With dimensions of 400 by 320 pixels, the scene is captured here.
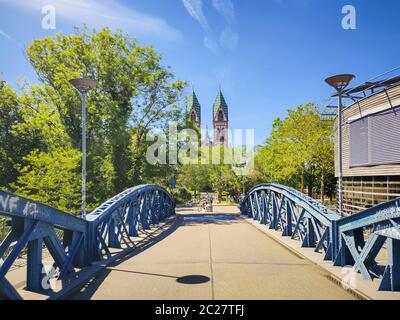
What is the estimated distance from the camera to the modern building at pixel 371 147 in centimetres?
1368

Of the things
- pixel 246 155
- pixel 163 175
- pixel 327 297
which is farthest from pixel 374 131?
pixel 246 155

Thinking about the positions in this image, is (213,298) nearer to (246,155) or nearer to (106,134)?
(106,134)

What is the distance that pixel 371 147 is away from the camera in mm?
15305

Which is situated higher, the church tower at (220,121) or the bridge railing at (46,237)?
the church tower at (220,121)

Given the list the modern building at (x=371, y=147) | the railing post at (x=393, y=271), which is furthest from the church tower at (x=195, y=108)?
the railing post at (x=393, y=271)

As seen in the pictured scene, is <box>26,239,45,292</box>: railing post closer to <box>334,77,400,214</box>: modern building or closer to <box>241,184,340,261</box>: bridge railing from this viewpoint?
<box>241,184,340,261</box>: bridge railing

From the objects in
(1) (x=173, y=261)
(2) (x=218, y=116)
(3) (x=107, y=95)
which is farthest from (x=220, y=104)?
(1) (x=173, y=261)

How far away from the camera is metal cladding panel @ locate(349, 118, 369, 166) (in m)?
16.0

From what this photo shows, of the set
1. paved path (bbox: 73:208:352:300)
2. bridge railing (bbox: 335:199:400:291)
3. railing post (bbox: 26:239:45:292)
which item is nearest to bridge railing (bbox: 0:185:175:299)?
railing post (bbox: 26:239:45:292)

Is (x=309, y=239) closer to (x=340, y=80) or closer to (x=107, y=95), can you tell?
(x=340, y=80)

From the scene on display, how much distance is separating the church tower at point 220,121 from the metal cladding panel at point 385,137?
9238cm

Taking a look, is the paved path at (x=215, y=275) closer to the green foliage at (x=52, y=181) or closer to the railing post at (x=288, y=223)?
the railing post at (x=288, y=223)
